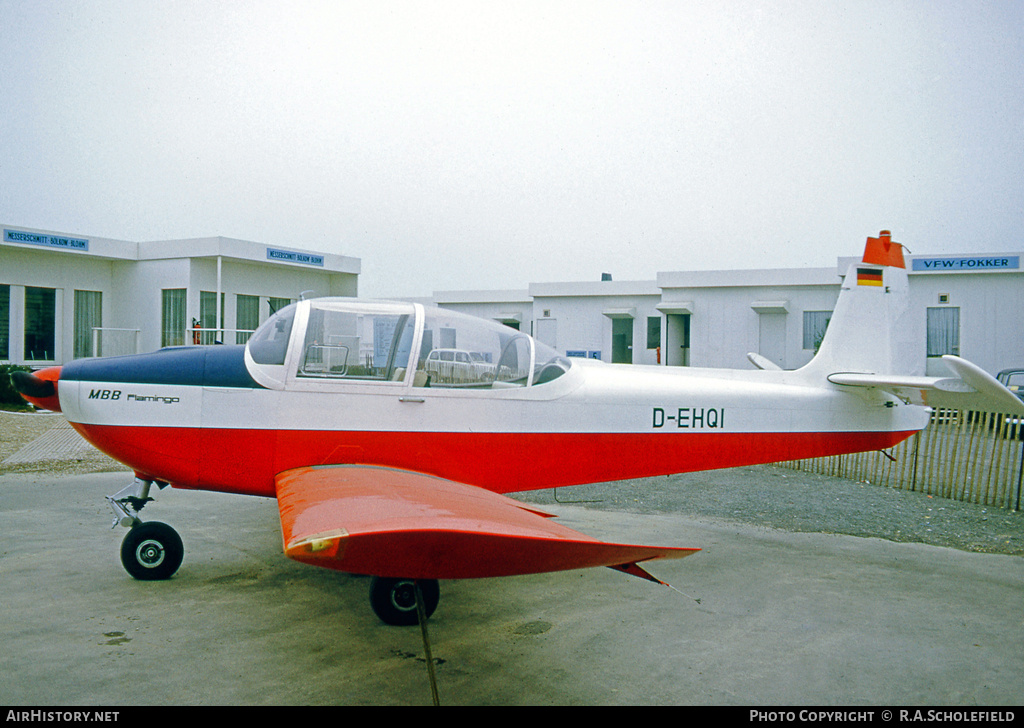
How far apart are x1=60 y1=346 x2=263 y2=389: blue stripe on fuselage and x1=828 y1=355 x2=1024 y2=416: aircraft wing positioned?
4.76 m

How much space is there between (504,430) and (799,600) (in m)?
2.41

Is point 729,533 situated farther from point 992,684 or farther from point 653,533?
point 992,684

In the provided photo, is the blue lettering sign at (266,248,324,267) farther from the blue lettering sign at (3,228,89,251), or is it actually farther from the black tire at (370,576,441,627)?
the black tire at (370,576,441,627)

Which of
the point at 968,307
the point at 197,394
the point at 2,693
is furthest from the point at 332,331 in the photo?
the point at 968,307

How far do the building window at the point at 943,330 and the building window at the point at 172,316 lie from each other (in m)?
24.4

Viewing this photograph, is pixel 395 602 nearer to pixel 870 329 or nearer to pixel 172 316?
pixel 870 329

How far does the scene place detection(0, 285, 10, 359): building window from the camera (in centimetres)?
1978

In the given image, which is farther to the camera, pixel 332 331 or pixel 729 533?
pixel 729 533

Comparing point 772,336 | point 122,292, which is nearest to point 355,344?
point 122,292

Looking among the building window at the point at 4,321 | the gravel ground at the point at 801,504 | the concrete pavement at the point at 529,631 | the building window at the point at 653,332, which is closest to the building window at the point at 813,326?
the building window at the point at 653,332

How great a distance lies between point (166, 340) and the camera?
21516 mm

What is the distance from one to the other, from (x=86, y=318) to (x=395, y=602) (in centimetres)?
2182

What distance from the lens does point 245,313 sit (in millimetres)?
22703

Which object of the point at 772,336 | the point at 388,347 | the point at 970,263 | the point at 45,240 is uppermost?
the point at 970,263
